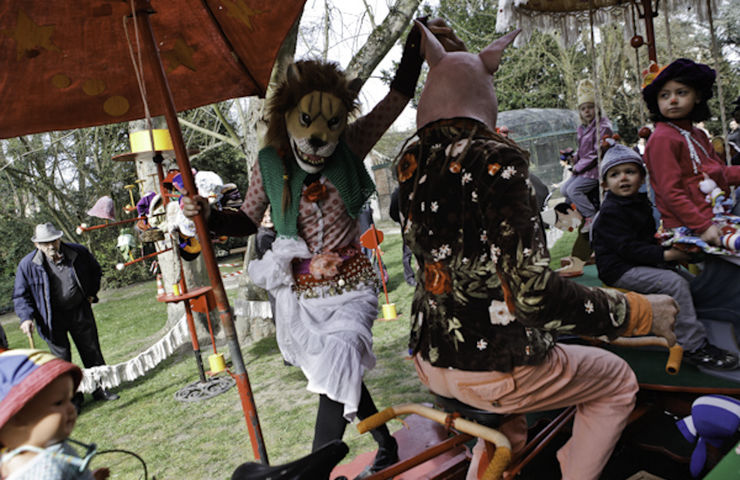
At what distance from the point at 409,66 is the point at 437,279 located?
3.96ft

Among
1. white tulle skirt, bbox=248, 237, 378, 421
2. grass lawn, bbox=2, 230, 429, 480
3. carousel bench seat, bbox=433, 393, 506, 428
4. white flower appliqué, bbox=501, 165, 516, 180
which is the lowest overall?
grass lawn, bbox=2, 230, 429, 480

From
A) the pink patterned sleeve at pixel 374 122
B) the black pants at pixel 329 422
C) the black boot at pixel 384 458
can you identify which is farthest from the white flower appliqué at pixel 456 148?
the black boot at pixel 384 458

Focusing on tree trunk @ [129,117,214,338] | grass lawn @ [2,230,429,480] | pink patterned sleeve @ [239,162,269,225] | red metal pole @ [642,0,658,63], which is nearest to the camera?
pink patterned sleeve @ [239,162,269,225]

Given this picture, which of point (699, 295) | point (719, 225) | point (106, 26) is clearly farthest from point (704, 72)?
point (106, 26)

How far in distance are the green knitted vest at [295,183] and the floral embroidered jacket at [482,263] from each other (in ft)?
1.62

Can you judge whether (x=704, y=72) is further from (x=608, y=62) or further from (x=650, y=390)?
(x=608, y=62)

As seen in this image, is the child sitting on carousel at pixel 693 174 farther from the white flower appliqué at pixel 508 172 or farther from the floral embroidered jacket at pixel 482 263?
the white flower appliqué at pixel 508 172

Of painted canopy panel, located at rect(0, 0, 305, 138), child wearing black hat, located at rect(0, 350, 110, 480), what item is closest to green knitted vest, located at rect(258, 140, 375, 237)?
painted canopy panel, located at rect(0, 0, 305, 138)

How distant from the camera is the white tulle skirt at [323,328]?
7.09ft

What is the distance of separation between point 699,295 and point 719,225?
50 centimetres

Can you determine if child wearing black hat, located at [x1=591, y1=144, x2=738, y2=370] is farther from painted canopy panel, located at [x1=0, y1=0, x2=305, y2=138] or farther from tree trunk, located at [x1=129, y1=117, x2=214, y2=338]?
tree trunk, located at [x1=129, y1=117, x2=214, y2=338]

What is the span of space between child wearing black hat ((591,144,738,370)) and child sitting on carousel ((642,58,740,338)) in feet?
0.40

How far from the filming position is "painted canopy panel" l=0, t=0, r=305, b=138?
1.81 m

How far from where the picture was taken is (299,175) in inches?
94.0
